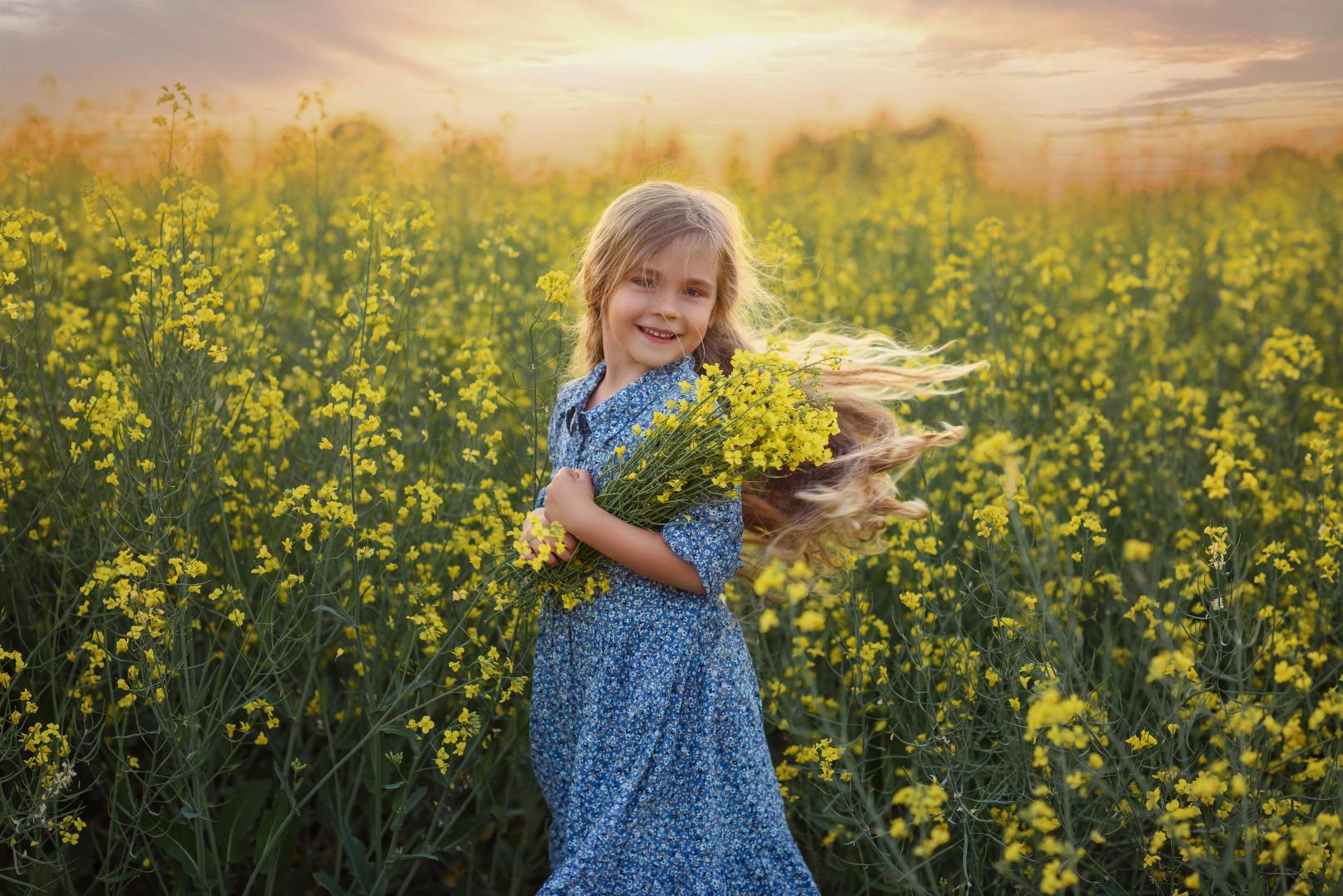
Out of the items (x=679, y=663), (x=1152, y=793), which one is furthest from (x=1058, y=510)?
(x=679, y=663)

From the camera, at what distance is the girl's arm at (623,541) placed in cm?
173

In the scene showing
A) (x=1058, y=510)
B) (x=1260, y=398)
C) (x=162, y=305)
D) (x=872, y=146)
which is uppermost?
(x=872, y=146)

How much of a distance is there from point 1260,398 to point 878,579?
6.39 ft

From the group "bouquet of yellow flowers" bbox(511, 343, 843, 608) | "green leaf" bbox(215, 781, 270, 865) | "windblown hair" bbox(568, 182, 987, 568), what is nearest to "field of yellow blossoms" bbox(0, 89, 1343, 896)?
"green leaf" bbox(215, 781, 270, 865)

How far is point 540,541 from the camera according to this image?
5.55 ft

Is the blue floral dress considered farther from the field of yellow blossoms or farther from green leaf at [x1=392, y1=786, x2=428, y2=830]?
green leaf at [x1=392, y1=786, x2=428, y2=830]

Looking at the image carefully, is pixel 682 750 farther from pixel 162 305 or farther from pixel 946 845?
pixel 162 305

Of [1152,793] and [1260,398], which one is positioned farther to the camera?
[1260,398]

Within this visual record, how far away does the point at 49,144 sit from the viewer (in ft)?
12.2

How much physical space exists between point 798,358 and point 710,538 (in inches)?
18.9

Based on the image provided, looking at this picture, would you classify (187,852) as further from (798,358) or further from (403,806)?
(798,358)

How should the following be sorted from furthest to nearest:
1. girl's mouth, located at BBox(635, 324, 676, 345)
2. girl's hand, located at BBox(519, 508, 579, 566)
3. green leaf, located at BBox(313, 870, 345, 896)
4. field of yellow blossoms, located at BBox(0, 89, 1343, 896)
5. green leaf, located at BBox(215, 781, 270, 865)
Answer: green leaf, located at BBox(215, 781, 270, 865) < green leaf, located at BBox(313, 870, 345, 896) < girl's mouth, located at BBox(635, 324, 676, 345) < field of yellow blossoms, located at BBox(0, 89, 1343, 896) < girl's hand, located at BBox(519, 508, 579, 566)

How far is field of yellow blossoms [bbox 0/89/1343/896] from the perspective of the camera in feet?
5.89

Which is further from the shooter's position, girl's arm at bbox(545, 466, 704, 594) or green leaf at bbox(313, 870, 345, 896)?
green leaf at bbox(313, 870, 345, 896)
